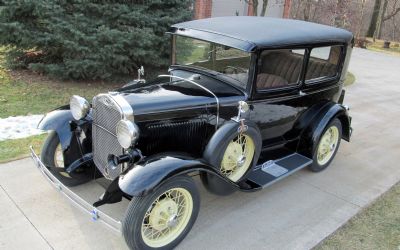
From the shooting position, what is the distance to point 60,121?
12.0 ft

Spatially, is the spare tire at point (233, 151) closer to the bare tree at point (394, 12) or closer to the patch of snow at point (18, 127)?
the patch of snow at point (18, 127)

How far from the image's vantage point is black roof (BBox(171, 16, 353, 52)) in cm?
363

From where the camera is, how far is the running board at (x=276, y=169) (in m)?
3.82

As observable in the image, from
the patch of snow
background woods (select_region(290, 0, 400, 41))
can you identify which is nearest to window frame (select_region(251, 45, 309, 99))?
the patch of snow

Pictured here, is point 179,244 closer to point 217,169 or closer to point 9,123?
point 217,169

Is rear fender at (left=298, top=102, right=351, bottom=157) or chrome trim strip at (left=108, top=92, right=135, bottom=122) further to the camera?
rear fender at (left=298, top=102, right=351, bottom=157)

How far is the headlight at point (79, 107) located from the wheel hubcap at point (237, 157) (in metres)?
1.38

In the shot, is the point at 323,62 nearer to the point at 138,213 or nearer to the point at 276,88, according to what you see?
the point at 276,88

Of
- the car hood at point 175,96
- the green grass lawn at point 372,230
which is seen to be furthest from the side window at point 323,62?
the green grass lawn at point 372,230

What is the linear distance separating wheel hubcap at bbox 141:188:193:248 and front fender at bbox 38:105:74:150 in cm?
120

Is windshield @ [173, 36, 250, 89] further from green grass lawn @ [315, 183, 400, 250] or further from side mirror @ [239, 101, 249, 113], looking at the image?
green grass lawn @ [315, 183, 400, 250]

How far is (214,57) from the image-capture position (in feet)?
12.8

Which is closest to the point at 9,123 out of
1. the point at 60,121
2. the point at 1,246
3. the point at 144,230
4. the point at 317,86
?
the point at 60,121

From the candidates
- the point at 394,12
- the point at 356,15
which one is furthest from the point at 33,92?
the point at 394,12
